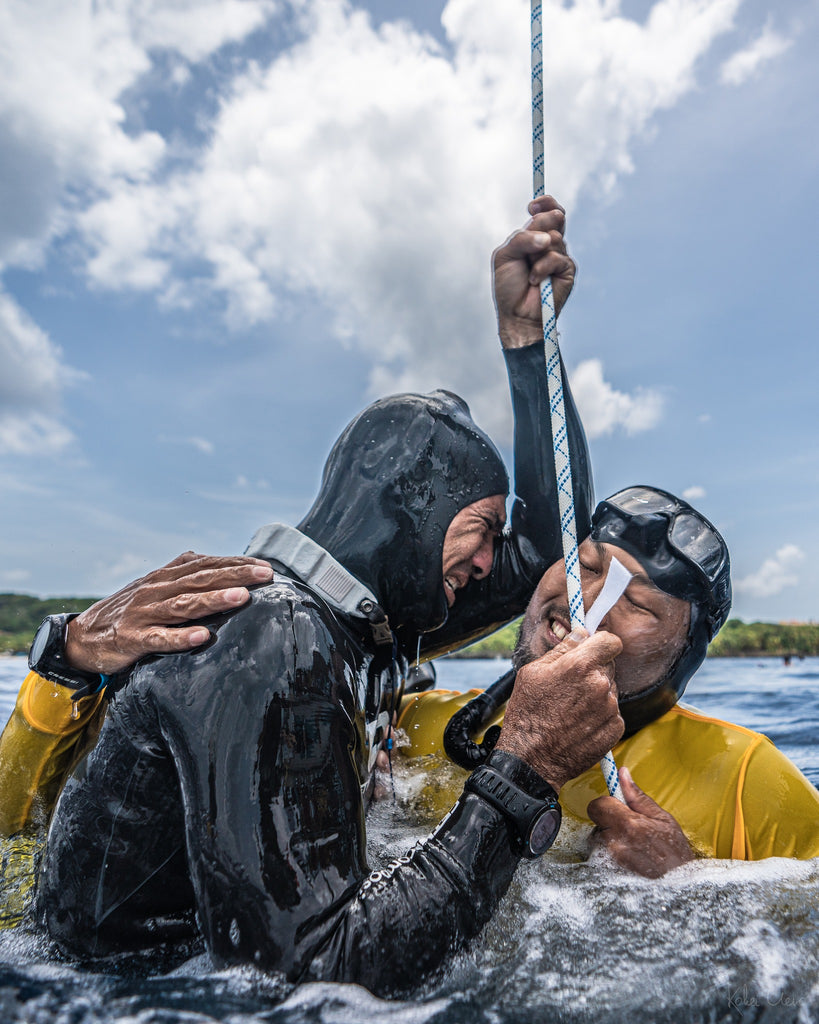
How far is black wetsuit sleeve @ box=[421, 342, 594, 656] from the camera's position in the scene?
10.2 feet

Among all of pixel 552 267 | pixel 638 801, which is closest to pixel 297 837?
pixel 638 801

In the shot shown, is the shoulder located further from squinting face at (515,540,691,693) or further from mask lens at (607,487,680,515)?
mask lens at (607,487,680,515)

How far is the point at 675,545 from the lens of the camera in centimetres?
313

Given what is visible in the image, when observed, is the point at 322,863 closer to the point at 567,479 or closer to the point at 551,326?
the point at 567,479

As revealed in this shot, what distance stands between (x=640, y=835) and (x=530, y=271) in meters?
2.24

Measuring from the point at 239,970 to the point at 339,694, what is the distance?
2.11 ft

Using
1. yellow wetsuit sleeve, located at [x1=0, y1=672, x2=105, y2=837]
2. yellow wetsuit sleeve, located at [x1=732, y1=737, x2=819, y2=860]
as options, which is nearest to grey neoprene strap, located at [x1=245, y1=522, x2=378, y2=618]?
yellow wetsuit sleeve, located at [x1=0, y1=672, x2=105, y2=837]

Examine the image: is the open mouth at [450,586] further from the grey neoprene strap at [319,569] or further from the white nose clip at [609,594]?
the white nose clip at [609,594]

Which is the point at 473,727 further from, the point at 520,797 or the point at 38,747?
the point at 38,747

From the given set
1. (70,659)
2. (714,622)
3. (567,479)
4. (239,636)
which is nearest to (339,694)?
(239,636)

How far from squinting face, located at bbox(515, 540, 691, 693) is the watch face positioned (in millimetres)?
1217

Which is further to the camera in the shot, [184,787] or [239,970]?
[184,787]

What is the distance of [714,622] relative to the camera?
11.0ft

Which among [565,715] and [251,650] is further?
[565,715]
